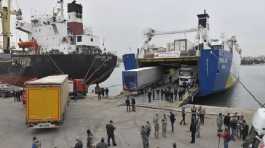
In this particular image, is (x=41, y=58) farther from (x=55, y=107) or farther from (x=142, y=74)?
(x=55, y=107)

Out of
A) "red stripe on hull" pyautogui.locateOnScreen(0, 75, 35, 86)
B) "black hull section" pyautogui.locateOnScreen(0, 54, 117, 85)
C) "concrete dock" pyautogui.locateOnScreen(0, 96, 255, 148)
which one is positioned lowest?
"concrete dock" pyautogui.locateOnScreen(0, 96, 255, 148)

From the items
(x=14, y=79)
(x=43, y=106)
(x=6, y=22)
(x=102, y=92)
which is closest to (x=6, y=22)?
(x=6, y=22)

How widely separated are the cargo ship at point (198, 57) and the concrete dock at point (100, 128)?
290 inches

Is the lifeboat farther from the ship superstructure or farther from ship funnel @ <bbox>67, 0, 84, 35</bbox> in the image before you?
ship funnel @ <bbox>67, 0, 84, 35</bbox>

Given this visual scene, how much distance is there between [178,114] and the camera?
20812 millimetres

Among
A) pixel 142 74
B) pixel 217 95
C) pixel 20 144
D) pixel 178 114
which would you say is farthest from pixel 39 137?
pixel 217 95

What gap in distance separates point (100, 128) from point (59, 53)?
21.6 metres

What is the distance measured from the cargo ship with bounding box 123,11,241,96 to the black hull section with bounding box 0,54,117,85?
3674mm

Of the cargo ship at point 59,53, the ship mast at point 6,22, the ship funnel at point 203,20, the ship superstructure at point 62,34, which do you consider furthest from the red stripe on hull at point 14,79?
the ship funnel at point 203,20

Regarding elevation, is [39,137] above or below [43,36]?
below

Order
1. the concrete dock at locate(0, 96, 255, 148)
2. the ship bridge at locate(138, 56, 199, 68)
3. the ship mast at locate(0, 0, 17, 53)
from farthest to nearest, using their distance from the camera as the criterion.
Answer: the ship mast at locate(0, 0, 17, 53)
the ship bridge at locate(138, 56, 199, 68)
the concrete dock at locate(0, 96, 255, 148)

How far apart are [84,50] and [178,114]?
2099 cm

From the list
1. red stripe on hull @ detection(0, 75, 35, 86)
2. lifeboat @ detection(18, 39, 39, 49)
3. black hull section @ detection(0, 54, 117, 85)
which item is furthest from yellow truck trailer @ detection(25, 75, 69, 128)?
lifeboat @ detection(18, 39, 39, 49)

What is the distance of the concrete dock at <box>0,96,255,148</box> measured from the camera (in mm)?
14446
